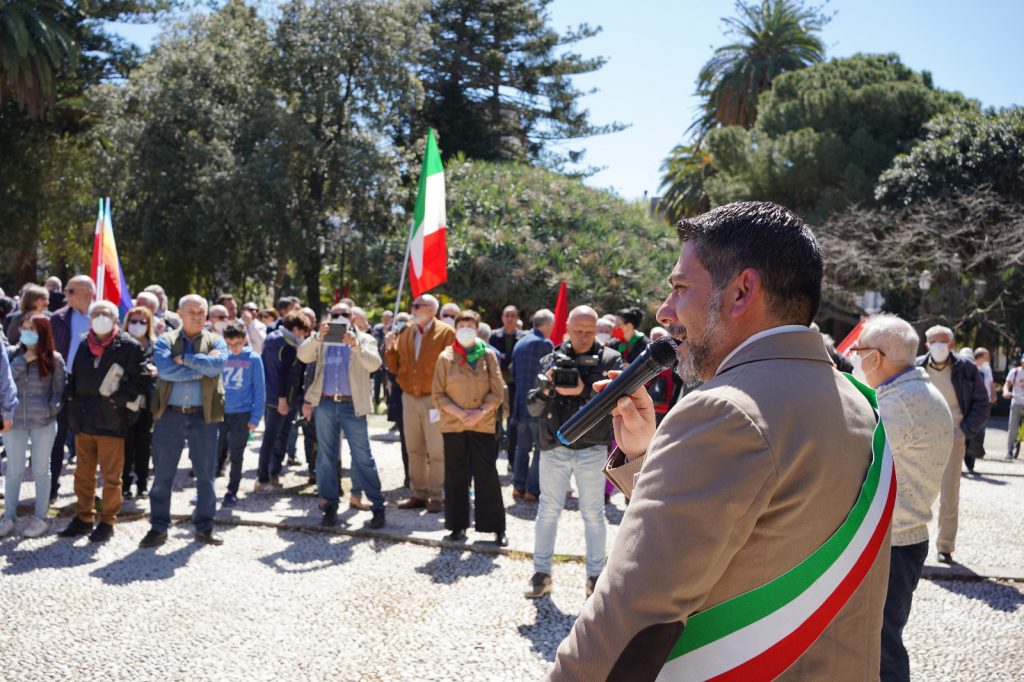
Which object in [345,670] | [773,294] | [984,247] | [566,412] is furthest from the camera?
[984,247]

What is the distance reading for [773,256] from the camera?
5.38ft

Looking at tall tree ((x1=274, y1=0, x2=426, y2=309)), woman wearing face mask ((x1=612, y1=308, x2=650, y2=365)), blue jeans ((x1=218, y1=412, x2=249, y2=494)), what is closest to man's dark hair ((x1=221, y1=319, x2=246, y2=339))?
blue jeans ((x1=218, y1=412, x2=249, y2=494))

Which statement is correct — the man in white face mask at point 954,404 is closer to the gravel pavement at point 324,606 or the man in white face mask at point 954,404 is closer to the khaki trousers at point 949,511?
the khaki trousers at point 949,511

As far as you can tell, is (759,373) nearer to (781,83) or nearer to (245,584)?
(245,584)

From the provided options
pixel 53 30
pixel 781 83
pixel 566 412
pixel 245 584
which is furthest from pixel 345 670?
pixel 781 83

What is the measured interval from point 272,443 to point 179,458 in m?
2.51

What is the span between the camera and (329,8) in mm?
24859

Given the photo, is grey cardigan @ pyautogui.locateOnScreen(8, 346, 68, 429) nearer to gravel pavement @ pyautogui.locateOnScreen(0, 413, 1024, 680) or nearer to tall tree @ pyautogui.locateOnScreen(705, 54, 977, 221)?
gravel pavement @ pyautogui.locateOnScreen(0, 413, 1024, 680)

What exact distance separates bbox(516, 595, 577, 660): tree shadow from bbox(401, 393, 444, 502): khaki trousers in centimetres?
309

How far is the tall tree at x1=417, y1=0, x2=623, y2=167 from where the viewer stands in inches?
1297

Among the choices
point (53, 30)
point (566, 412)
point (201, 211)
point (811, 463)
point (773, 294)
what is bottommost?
point (566, 412)

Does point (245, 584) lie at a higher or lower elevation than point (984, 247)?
lower

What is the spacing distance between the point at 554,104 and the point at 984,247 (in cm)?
1768

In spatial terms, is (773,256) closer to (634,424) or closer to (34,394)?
(634,424)
